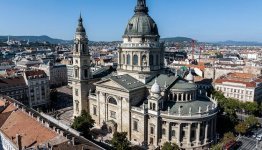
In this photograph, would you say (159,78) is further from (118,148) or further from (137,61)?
(118,148)

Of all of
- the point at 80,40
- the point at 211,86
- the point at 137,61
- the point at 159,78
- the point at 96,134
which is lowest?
the point at 96,134

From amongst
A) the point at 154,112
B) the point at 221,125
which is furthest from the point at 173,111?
the point at 221,125

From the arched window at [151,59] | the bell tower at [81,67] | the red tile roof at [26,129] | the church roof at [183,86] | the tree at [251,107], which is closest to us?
the red tile roof at [26,129]

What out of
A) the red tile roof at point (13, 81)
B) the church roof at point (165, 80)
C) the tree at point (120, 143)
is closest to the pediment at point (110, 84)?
the church roof at point (165, 80)

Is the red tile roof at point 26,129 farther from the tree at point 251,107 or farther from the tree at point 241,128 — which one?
the tree at point 251,107

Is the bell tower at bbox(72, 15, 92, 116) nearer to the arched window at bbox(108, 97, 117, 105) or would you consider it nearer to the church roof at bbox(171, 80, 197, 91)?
the arched window at bbox(108, 97, 117, 105)

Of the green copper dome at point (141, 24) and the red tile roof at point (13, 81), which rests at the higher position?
the green copper dome at point (141, 24)

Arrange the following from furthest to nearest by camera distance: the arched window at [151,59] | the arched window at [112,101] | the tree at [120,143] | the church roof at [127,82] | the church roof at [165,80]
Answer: the arched window at [151,59], the arched window at [112,101], the church roof at [165,80], the church roof at [127,82], the tree at [120,143]
